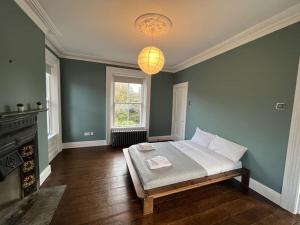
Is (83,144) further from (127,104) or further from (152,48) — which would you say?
(152,48)

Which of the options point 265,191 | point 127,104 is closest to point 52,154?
point 127,104

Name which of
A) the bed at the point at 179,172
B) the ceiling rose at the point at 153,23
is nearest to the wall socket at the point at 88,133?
the bed at the point at 179,172

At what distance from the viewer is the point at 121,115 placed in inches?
179

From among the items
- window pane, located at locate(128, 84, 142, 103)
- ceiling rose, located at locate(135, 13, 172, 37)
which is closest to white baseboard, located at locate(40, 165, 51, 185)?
window pane, located at locate(128, 84, 142, 103)

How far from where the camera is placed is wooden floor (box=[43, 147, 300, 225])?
65.6 inches

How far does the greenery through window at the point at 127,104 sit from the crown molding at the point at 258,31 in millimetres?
2309

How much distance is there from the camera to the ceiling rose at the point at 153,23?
1.93m

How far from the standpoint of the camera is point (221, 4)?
1712 millimetres

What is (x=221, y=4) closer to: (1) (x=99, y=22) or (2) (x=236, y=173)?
(1) (x=99, y=22)

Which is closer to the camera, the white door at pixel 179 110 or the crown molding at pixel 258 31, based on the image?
the crown molding at pixel 258 31

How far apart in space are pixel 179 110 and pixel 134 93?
5.62 feet

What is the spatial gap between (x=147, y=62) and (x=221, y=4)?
1.19m

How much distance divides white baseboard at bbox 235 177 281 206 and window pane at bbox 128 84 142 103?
12.0 ft

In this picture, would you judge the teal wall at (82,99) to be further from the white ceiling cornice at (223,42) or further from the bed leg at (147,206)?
the bed leg at (147,206)
